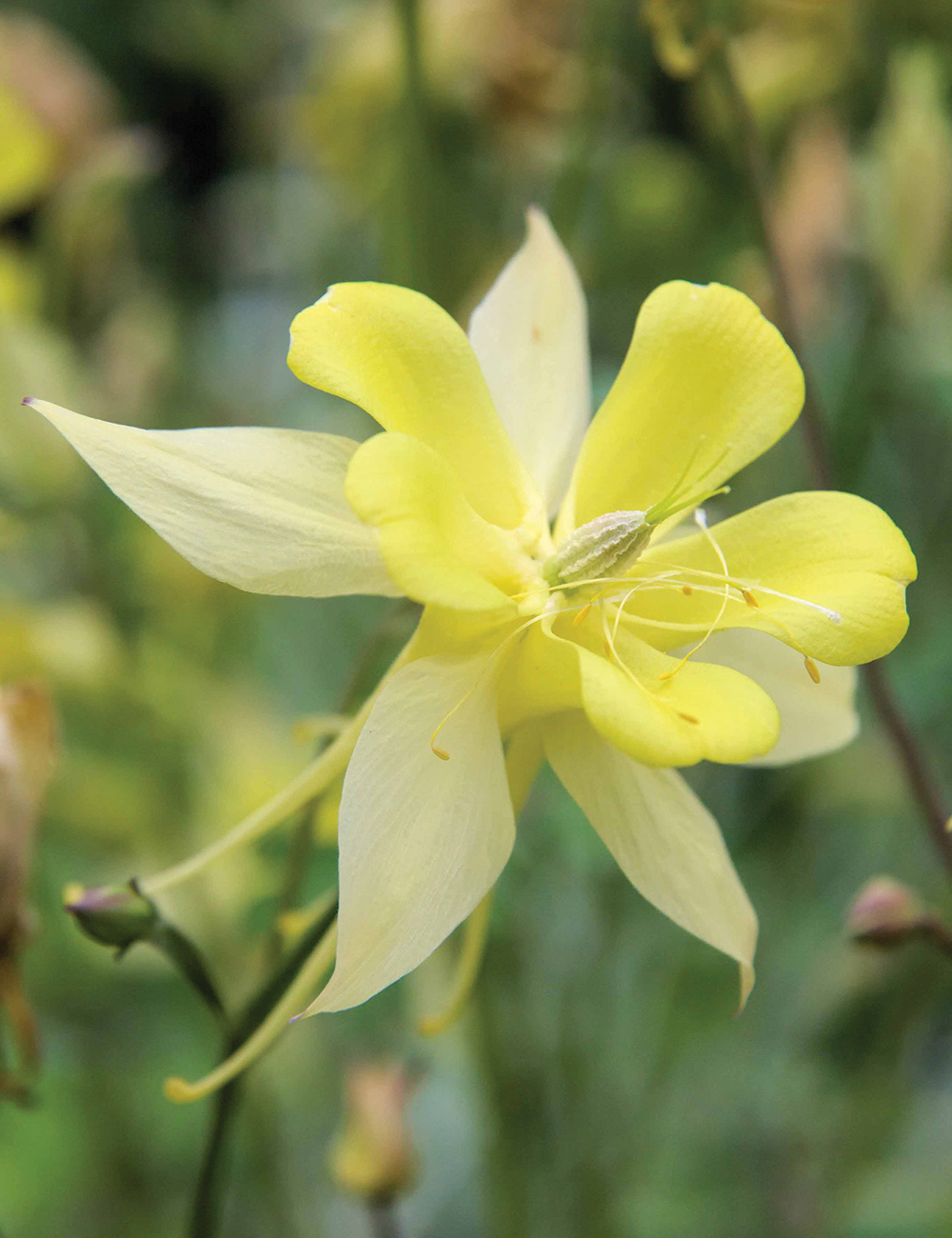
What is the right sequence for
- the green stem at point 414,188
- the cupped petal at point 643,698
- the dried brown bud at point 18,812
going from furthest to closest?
the green stem at point 414,188 < the dried brown bud at point 18,812 < the cupped petal at point 643,698

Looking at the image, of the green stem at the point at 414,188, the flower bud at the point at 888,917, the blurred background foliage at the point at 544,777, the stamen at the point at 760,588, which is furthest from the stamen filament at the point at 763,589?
the green stem at the point at 414,188

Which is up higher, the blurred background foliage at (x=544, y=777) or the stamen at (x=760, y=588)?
the stamen at (x=760, y=588)

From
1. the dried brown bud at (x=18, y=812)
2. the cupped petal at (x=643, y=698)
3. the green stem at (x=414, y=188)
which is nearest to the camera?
the cupped petal at (x=643, y=698)

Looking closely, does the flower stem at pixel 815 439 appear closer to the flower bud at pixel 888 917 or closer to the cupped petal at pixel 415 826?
the flower bud at pixel 888 917

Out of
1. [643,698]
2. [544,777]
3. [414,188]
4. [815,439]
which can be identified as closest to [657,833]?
[643,698]

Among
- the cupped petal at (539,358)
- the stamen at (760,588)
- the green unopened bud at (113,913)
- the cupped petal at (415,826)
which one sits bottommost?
the green unopened bud at (113,913)

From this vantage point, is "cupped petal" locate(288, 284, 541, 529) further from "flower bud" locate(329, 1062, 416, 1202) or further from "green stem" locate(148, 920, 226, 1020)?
"flower bud" locate(329, 1062, 416, 1202)

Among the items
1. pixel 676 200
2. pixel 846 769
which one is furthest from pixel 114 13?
pixel 846 769

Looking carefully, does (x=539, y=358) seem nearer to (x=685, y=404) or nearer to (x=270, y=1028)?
(x=685, y=404)

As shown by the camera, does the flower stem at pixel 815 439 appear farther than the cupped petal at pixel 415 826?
Yes
